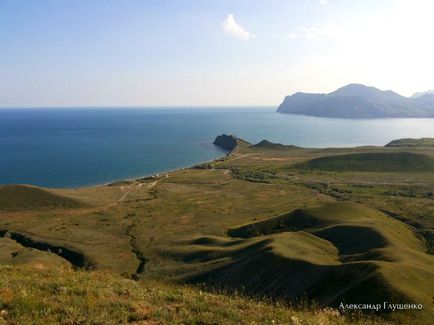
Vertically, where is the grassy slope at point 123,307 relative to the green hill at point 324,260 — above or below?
above

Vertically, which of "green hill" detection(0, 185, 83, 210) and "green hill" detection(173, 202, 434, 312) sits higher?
"green hill" detection(173, 202, 434, 312)

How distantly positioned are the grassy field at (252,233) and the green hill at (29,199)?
16.4 inches

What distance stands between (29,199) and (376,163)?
412 ft

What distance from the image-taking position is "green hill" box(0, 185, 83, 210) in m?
110

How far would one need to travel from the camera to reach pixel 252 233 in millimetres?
77062

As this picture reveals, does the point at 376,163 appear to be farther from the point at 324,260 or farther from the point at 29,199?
the point at 324,260

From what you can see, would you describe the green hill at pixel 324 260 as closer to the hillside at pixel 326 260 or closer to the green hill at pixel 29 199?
the hillside at pixel 326 260

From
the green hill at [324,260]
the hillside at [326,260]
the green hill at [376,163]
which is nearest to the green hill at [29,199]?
the green hill at [324,260]

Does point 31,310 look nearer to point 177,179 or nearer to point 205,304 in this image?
point 205,304

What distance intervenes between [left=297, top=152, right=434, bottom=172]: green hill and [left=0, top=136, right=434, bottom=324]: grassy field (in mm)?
795

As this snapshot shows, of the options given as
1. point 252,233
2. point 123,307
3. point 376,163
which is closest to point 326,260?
point 252,233

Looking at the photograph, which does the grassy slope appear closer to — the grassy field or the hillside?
the grassy field

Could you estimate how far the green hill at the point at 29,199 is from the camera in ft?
360

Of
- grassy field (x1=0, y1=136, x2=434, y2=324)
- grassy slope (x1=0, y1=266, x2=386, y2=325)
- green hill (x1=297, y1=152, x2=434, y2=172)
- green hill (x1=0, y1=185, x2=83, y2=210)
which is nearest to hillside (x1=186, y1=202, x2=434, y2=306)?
grassy field (x1=0, y1=136, x2=434, y2=324)
